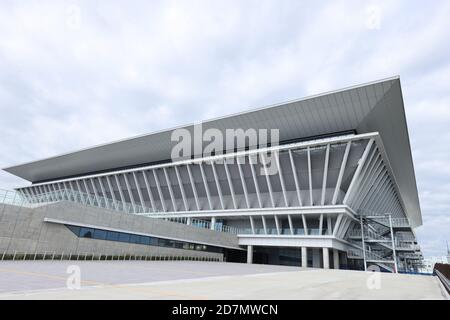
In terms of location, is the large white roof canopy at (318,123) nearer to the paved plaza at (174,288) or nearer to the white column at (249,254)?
the white column at (249,254)

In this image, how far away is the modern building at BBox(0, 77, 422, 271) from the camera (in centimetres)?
2736

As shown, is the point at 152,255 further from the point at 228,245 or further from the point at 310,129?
the point at 310,129

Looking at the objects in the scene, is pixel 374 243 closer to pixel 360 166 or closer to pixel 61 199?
pixel 360 166

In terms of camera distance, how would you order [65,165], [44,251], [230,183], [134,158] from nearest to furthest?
[44,251] → [230,183] → [134,158] → [65,165]

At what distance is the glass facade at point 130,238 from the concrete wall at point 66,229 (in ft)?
0.98

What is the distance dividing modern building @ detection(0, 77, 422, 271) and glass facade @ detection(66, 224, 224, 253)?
0.09 metres

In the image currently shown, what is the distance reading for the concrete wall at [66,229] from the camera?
1588cm

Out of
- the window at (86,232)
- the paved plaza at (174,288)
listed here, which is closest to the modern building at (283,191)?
the window at (86,232)

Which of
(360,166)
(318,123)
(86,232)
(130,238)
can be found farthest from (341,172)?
(86,232)

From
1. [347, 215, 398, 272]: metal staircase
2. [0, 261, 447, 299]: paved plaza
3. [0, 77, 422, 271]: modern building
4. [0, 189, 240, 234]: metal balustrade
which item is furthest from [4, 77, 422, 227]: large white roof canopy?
[0, 261, 447, 299]: paved plaza
